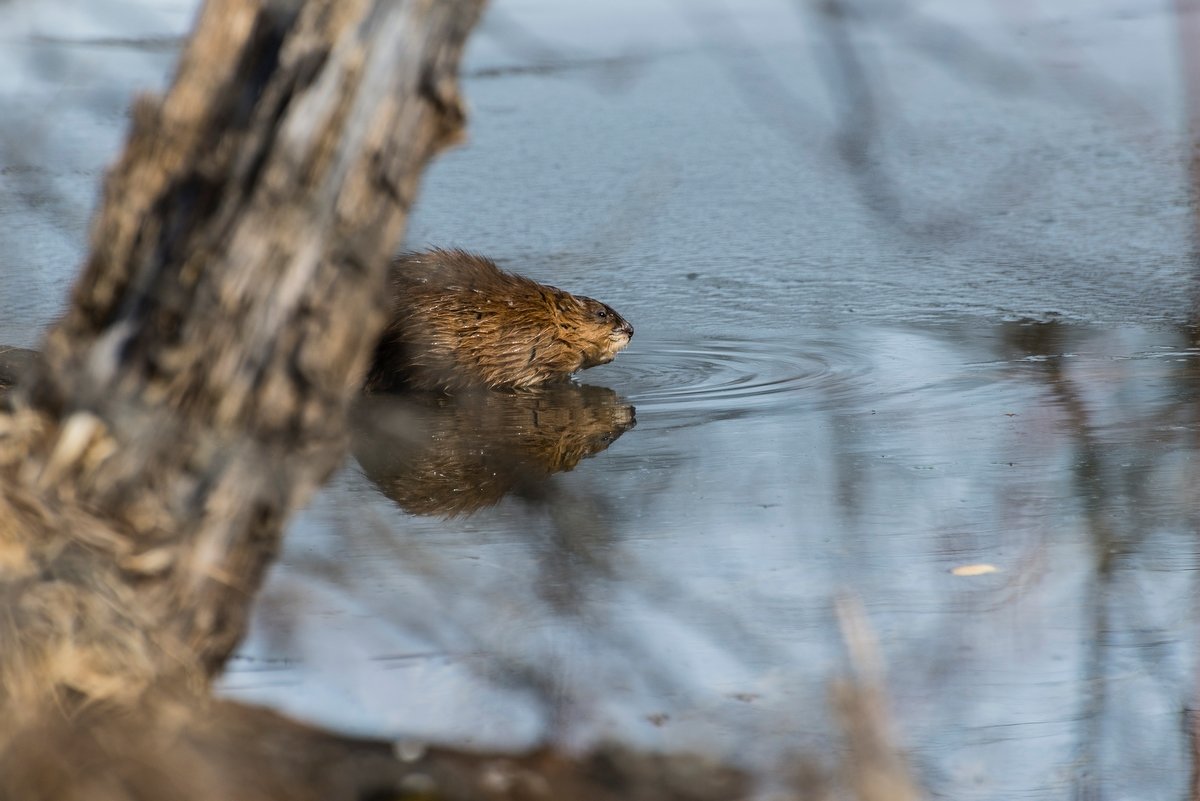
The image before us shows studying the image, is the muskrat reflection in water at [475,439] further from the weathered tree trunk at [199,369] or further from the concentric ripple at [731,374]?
the weathered tree trunk at [199,369]

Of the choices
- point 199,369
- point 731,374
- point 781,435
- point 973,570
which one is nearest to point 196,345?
point 199,369

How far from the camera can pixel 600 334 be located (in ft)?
18.1

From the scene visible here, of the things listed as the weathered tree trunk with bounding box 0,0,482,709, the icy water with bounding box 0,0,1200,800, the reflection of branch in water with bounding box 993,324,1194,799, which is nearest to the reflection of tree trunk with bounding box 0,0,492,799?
the weathered tree trunk with bounding box 0,0,482,709

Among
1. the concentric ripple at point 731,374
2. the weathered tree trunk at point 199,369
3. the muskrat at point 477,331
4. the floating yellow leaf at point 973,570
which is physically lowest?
the muskrat at point 477,331

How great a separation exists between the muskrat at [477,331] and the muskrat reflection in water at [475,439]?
0.07 meters

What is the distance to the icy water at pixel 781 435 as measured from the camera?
2709 mm

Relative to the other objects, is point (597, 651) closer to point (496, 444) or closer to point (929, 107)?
point (496, 444)

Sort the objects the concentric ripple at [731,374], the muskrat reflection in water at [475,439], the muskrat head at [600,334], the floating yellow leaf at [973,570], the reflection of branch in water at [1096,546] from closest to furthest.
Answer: the reflection of branch in water at [1096,546]
the floating yellow leaf at [973,570]
the muskrat reflection in water at [475,439]
the concentric ripple at [731,374]
the muskrat head at [600,334]

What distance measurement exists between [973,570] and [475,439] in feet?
6.00

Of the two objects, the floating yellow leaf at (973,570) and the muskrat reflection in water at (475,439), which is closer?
the floating yellow leaf at (973,570)

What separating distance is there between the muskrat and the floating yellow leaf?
2.28 m

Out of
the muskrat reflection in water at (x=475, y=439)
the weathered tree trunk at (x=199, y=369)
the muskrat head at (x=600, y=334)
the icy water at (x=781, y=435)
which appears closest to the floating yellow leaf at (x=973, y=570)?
the icy water at (x=781, y=435)

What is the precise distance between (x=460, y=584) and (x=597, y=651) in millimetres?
422

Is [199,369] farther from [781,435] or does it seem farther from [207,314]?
[781,435]
